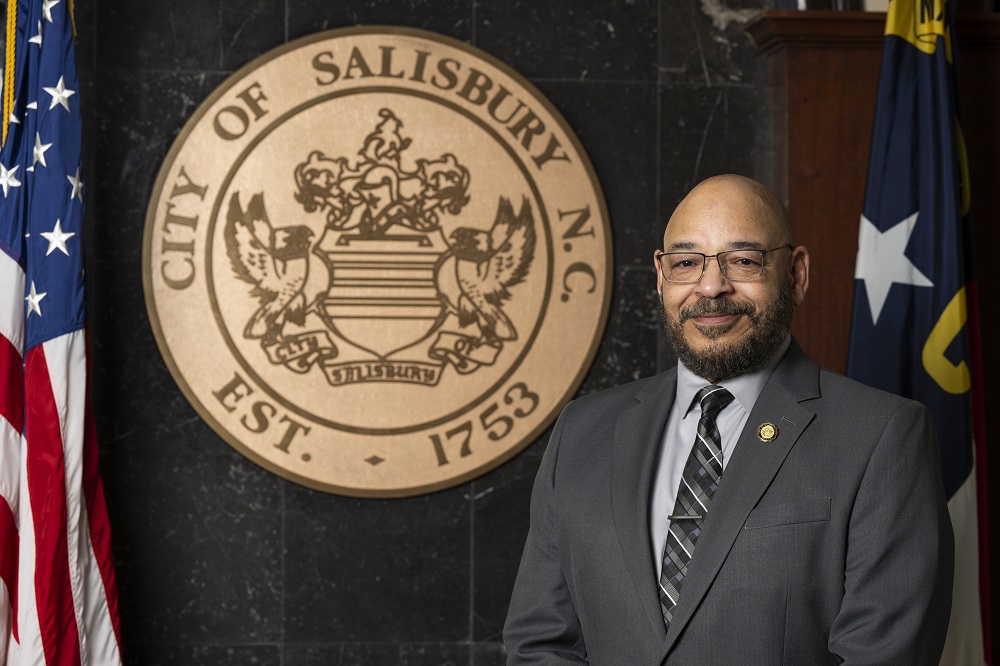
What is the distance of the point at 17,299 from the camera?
2639mm

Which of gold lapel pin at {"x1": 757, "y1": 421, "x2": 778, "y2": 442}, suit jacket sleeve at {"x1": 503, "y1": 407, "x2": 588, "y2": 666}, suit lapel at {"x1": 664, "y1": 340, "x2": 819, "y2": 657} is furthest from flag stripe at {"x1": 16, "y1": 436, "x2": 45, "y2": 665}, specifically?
gold lapel pin at {"x1": 757, "y1": 421, "x2": 778, "y2": 442}

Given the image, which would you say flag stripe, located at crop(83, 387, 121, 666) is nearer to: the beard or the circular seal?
the circular seal

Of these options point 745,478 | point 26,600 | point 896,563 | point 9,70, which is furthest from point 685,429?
point 9,70

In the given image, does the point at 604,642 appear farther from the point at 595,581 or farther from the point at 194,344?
the point at 194,344

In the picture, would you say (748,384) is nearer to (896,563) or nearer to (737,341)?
(737,341)

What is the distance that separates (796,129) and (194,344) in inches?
72.2

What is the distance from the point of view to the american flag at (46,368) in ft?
8.49

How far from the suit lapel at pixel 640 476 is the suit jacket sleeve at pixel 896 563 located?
0.91ft

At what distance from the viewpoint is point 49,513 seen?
2578 mm

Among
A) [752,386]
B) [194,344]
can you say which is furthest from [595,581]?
[194,344]

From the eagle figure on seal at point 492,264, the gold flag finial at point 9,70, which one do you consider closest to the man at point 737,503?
the eagle figure on seal at point 492,264

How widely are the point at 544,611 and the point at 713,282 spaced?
606 millimetres

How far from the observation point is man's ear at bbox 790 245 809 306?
5.68 feet

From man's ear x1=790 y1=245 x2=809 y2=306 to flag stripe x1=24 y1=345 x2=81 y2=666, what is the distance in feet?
5.99
